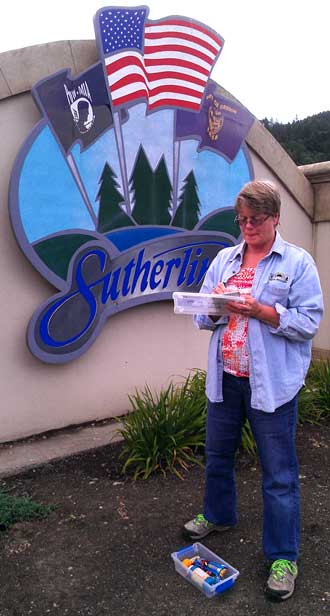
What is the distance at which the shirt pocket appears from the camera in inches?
98.4

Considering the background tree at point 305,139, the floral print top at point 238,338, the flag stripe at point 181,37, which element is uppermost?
the background tree at point 305,139

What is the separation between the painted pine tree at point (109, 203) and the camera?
4.56m

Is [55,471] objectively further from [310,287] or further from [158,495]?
[310,287]

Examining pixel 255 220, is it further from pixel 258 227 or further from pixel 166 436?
pixel 166 436

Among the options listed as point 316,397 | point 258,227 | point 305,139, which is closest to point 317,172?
point 316,397

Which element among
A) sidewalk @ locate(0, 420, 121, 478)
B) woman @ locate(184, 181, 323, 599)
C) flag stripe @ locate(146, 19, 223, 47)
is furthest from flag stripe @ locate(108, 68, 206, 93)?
sidewalk @ locate(0, 420, 121, 478)

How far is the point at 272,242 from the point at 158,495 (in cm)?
187

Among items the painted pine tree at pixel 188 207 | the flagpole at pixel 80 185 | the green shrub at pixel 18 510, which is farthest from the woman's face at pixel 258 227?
the painted pine tree at pixel 188 207

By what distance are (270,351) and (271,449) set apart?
447 millimetres

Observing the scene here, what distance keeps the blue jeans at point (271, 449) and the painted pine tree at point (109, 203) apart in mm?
2239

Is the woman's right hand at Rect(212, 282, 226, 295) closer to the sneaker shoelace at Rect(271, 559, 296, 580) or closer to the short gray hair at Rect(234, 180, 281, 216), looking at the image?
the short gray hair at Rect(234, 180, 281, 216)

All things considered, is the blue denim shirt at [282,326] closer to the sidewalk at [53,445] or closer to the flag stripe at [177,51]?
the sidewalk at [53,445]

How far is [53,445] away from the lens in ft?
14.2

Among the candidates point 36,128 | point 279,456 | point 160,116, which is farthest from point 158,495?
point 160,116
